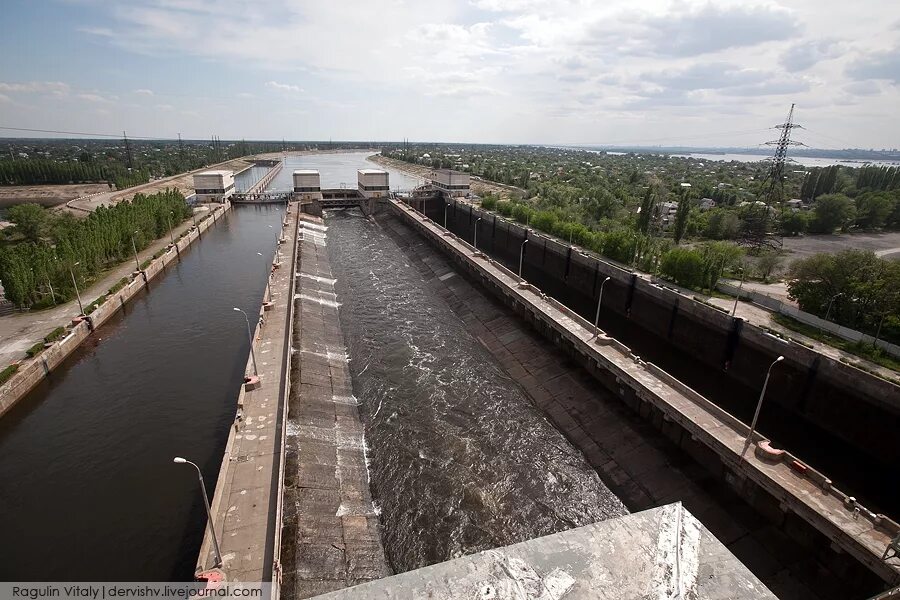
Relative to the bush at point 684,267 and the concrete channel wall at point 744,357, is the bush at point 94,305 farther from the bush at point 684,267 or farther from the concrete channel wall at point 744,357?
the bush at point 684,267

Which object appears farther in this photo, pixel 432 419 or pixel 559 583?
pixel 432 419

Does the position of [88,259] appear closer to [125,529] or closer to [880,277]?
[125,529]

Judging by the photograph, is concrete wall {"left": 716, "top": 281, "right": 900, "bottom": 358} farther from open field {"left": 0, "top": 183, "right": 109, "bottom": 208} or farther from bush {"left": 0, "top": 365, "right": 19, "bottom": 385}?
open field {"left": 0, "top": 183, "right": 109, "bottom": 208}

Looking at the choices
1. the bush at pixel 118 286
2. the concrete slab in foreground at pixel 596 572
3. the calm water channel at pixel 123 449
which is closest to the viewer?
the concrete slab in foreground at pixel 596 572

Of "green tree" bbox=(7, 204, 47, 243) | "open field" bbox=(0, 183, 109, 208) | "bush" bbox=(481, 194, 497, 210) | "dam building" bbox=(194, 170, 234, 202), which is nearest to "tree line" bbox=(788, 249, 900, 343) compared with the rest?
"bush" bbox=(481, 194, 497, 210)

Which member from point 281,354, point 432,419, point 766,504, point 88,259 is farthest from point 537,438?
point 88,259

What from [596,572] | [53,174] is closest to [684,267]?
[596,572]

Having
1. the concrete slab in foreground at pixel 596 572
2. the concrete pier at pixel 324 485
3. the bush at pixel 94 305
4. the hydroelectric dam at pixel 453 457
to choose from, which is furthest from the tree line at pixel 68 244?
the concrete slab in foreground at pixel 596 572
